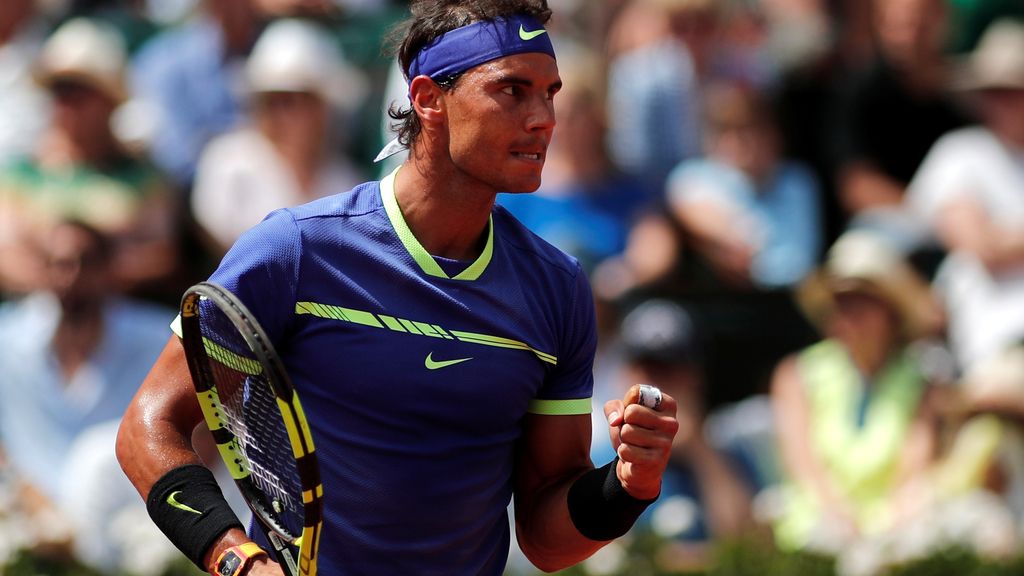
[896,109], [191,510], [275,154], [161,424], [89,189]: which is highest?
[896,109]

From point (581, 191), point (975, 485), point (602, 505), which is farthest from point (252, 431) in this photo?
point (581, 191)

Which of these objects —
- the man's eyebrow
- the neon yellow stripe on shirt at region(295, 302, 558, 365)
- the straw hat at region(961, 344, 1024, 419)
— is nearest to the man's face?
the man's eyebrow

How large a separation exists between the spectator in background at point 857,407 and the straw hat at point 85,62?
12.2 ft

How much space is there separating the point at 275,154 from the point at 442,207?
4.57 meters

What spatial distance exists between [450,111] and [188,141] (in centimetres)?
526

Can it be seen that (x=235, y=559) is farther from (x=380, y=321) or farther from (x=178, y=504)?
(x=380, y=321)

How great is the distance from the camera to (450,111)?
3.64m

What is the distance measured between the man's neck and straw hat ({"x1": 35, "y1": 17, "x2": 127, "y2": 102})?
4.64 metres

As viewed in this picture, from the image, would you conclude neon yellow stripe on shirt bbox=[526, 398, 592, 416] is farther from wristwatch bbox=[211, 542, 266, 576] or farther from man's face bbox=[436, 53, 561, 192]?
wristwatch bbox=[211, 542, 266, 576]

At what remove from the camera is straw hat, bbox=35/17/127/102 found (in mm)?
7934

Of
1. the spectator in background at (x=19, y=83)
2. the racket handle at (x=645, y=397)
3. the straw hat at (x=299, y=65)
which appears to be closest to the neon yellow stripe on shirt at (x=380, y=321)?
the racket handle at (x=645, y=397)

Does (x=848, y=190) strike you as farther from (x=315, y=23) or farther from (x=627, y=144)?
(x=315, y=23)

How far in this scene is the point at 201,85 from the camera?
28.5 feet

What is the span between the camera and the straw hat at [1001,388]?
23.6 feet
